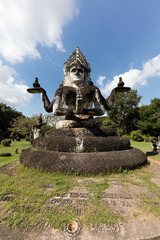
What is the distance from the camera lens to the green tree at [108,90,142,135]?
2898 centimetres

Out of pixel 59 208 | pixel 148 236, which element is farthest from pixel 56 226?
pixel 148 236

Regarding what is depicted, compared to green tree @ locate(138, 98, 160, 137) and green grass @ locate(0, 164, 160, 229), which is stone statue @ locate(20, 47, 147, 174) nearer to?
green grass @ locate(0, 164, 160, 229)

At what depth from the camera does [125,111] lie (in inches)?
1174

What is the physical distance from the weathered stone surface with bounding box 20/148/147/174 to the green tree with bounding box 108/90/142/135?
27.6m

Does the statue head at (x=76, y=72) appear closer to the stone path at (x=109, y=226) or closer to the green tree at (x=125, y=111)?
the stone path at (x=109, y=226)

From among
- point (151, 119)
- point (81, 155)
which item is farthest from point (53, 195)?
point (151, 119)

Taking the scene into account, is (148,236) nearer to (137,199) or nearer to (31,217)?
(137,199)

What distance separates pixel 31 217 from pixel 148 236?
61.8 inches

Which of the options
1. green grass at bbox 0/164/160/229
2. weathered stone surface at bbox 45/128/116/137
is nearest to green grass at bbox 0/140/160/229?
green grass at bbox 0/164/160/229

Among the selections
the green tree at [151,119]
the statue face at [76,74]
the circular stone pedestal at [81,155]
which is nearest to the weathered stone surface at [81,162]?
the circular stone pedestal at [81,155]

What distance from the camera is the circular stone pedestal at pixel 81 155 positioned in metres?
2.92

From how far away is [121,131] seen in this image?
29.3m

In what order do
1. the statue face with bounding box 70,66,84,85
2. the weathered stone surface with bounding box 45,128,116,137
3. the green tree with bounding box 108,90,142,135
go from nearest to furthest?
1. the weathered stone surface with bounding box 45,128,116,137
2. the statue face with bounding box 70,66,84,85
3. the green tree with bounding box 108,90,142,135

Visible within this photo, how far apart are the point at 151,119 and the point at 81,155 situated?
28.2 m
